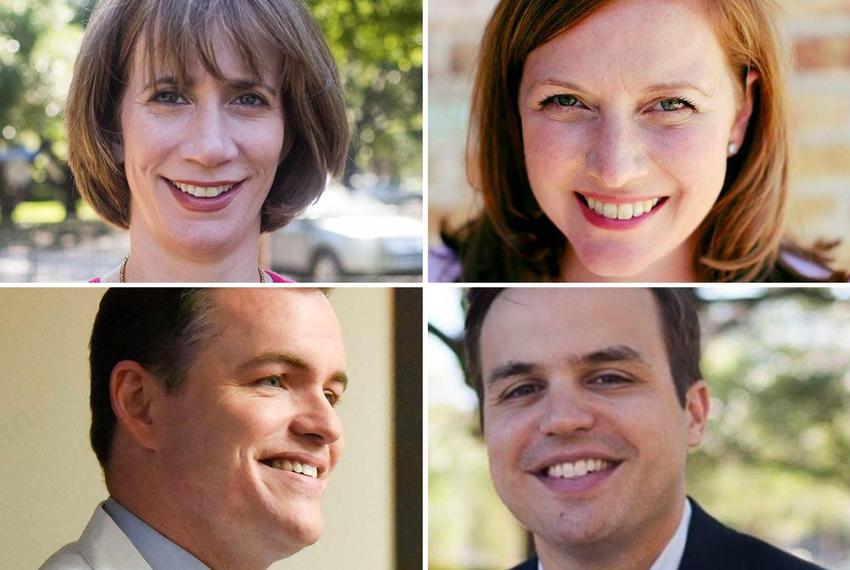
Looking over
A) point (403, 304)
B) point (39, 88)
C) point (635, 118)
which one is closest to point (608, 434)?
point (403, 304)

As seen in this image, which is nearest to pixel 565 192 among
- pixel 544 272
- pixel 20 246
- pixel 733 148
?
pixel 544 272

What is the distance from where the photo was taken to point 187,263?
175cm

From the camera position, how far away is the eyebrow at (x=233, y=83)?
166cm

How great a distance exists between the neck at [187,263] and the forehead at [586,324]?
457mm

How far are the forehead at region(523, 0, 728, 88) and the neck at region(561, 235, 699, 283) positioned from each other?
0.91 feet

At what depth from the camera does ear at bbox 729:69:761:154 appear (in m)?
1.66

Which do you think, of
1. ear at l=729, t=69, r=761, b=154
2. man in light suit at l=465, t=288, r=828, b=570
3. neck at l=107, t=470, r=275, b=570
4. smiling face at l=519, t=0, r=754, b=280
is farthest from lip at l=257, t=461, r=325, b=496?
ear at l=729, t=69, r=761, b=154

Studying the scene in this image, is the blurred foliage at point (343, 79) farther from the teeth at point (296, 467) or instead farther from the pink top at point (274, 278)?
the teeth at point (296, 467)

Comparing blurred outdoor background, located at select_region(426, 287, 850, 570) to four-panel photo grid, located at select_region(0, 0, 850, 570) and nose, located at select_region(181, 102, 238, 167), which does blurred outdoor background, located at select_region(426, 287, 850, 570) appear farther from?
nose, located at select_region(181, 102, 238, 167)

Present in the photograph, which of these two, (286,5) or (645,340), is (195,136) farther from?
(645,340)

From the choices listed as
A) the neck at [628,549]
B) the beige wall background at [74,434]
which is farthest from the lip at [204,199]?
the neck at [628,549]

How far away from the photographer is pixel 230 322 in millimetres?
1778

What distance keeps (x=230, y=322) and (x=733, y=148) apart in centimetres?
85

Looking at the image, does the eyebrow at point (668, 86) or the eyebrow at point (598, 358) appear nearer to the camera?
the eyebrow at point (668, 86)
